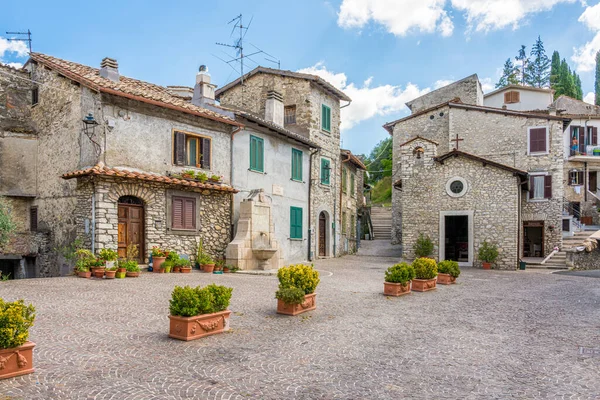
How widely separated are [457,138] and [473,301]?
57.0 ft

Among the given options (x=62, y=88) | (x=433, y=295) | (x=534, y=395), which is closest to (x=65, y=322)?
(x=534, y=395)

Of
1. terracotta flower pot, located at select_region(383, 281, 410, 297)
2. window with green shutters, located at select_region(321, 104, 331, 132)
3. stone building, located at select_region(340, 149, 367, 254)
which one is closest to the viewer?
terracotta flower pot, located at select_region(383, 281, 410, 297)

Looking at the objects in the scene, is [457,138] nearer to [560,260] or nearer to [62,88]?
[560,260]

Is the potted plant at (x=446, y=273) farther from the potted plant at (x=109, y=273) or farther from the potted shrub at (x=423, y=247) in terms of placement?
the potted plant at (x=109, y=273)

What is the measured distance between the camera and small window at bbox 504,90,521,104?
33.4m

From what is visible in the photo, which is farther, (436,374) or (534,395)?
(436,374)

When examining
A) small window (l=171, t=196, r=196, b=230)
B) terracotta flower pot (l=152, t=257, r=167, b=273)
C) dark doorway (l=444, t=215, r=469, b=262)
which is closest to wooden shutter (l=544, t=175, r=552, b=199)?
dark doorway (l=444, t=215, r=469, b=262)

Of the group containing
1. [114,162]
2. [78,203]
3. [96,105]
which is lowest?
[78,203]

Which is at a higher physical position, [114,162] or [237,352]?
[114,162]

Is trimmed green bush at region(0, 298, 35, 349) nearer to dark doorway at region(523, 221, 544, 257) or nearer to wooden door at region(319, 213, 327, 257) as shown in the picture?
wooden door at region(319, 213, 327, 257)

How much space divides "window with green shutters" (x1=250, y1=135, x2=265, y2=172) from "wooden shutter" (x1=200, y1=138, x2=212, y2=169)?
2303 mm

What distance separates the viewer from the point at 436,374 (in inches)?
209

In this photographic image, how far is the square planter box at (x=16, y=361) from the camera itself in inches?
181

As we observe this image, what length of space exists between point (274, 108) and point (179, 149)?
7265mm
